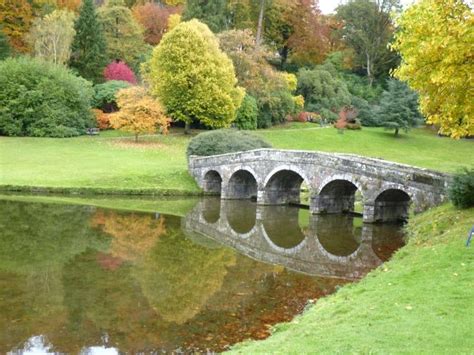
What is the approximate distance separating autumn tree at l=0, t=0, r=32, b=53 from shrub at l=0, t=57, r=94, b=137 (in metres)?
13.4

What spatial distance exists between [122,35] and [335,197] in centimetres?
4284

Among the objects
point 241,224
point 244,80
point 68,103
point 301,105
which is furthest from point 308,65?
point 241,224

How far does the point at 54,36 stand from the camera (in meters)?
59.5

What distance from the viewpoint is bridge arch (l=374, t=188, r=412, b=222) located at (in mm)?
30453

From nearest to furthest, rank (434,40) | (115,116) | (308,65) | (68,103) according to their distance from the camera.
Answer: (434,40), (115,116), (68,103), (308,65)

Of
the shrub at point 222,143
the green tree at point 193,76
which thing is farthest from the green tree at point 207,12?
the shrub at point 222,143

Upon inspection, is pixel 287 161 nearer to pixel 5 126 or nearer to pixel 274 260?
pixel 274 260

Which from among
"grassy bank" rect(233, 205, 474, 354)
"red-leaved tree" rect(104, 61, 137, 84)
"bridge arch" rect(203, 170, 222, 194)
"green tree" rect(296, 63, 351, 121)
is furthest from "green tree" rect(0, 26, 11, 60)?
"grassy bank" rect(233, 205, 474, 354)

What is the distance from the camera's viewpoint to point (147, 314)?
51.6ft

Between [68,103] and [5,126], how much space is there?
19.6ft

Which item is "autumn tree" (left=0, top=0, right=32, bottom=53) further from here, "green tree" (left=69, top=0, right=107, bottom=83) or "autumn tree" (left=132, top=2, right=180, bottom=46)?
"autumn tree" (left=132, top=2, right=180, bottom=46)

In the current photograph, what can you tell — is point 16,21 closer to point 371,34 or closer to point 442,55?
point 371,34

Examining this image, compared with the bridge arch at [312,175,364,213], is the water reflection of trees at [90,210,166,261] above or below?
below

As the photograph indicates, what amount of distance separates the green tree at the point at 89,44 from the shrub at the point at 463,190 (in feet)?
155
